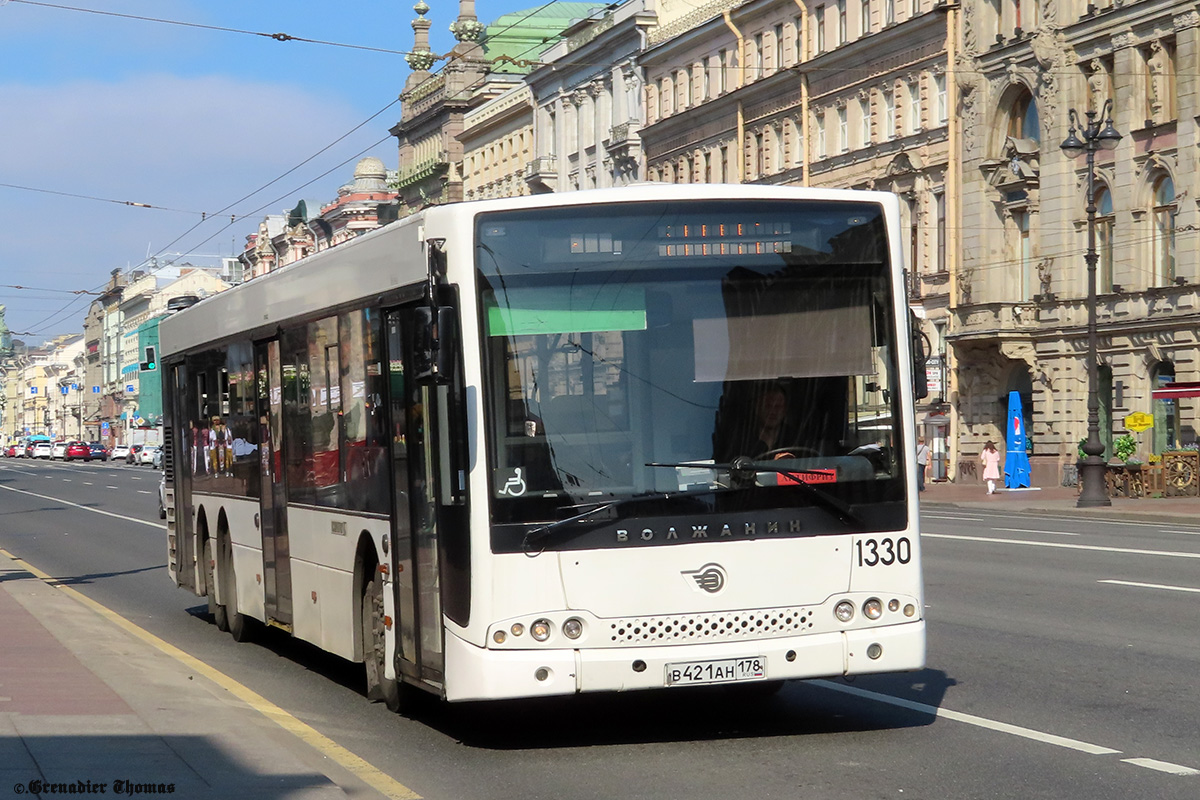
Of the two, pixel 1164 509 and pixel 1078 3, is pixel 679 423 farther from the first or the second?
pixel 1078 3

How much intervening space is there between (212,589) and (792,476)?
793cm

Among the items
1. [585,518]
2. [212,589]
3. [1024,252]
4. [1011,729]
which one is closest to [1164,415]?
[1024,252]

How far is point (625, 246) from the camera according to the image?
916 centimetres

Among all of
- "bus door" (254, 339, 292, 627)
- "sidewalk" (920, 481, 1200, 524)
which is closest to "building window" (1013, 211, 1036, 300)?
"sidewalk" (920, 481, 1200, 524)

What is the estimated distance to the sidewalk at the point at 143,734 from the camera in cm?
778

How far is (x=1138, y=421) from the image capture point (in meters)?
42.6

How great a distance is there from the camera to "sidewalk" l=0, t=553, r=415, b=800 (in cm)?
778

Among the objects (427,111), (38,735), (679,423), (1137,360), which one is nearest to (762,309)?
(679,423)

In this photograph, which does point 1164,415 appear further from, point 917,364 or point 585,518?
point 585,518

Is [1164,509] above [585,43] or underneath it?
underneath

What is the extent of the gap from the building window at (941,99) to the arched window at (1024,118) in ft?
7.32

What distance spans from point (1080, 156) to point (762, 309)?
42.3 meters

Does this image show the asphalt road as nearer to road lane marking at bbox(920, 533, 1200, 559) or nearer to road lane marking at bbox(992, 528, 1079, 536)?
road lane marking at bbox(920, 533, 1200, 559)

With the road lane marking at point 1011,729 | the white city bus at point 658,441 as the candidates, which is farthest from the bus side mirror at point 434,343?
the road lane marking at point 1011,729
